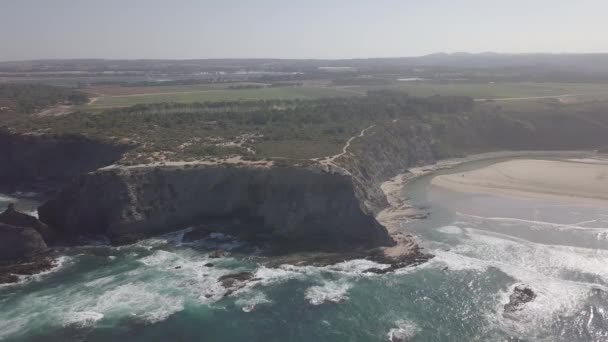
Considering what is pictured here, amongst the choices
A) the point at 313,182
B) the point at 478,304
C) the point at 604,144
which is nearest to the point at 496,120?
the point at 604,144

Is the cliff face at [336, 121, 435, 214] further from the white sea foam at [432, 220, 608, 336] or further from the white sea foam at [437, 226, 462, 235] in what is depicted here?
the white sea foam at [432, 220, 608, 336]

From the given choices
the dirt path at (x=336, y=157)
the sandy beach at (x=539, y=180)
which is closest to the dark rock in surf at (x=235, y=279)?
the dirt path at (x=336, y=157)

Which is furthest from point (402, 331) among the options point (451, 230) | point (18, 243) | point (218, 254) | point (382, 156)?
point (382, 156)

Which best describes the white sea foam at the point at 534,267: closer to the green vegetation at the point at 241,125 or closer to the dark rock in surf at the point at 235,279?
the dark rock in surf at the point at 235,279

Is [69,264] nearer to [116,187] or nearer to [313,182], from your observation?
[116,187]

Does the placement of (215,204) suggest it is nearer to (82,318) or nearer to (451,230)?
(82,318)

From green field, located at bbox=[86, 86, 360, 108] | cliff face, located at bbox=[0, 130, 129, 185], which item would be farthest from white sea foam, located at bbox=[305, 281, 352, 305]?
green field, located at bbox=[86, 86, 360, 108]
